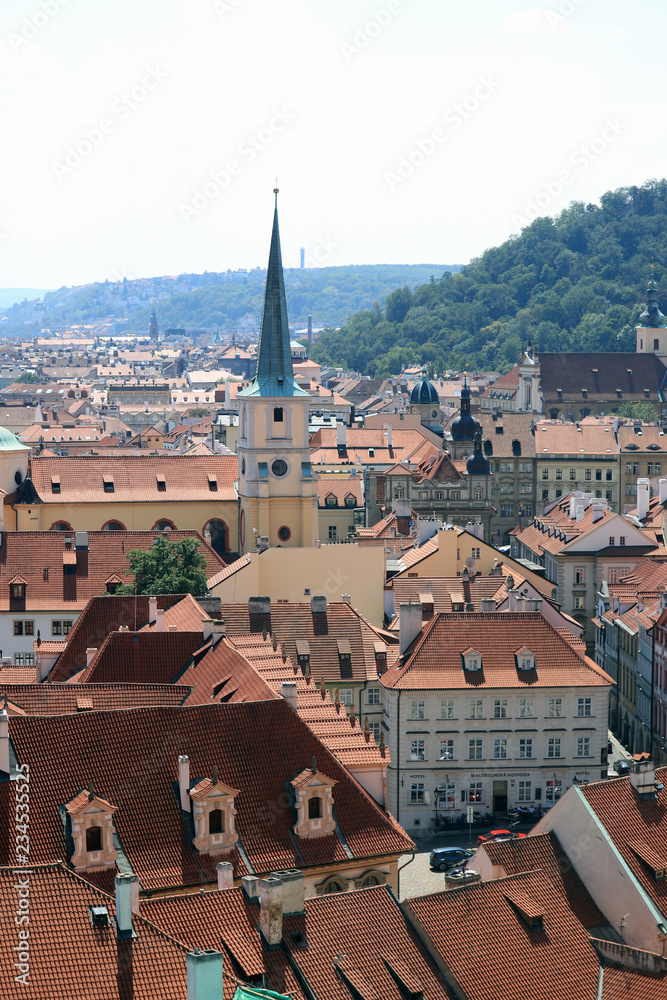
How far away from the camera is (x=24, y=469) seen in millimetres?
100500

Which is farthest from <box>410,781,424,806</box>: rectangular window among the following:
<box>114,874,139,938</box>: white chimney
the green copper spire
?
the green copper spire

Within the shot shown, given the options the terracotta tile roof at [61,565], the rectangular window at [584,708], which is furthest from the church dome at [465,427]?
the rectangular window at [584,708]

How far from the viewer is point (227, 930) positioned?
32.2 metres

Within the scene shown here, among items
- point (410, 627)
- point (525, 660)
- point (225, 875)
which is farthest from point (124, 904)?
point (410, 627)

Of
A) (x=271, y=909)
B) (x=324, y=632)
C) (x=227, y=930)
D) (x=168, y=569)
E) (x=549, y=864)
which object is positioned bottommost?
(x=549, y=864)

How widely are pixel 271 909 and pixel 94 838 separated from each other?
546 cm

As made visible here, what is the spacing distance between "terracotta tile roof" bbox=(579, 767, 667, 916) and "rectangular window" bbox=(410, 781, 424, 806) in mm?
19557

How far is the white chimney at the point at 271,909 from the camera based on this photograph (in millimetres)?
31953

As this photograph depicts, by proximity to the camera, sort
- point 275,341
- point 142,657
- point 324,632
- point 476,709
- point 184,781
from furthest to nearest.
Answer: point 275,341
point 324,632
point 476,709
point 142,657
point 184,781

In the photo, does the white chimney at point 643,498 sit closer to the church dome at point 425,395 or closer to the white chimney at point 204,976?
the church dome at point 425,395

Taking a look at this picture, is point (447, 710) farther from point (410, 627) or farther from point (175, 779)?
point (175, 779)

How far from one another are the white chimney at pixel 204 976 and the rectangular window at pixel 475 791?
35159mm

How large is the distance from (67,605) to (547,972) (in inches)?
1859

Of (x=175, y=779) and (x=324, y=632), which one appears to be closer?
(x=175, y=779)
